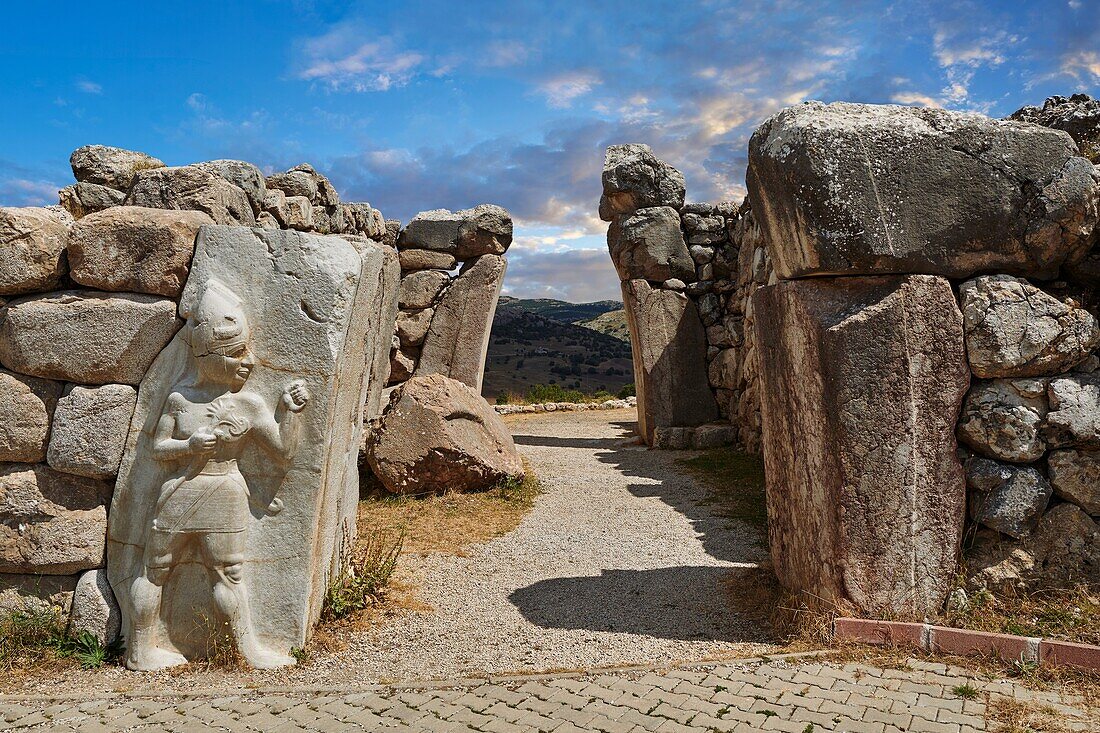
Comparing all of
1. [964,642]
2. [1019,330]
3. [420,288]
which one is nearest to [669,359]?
[420,288]

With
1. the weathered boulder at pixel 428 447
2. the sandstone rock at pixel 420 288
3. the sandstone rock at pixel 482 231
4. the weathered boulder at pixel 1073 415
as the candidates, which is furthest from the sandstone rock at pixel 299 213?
the weathered boulder at pixel 1073 415

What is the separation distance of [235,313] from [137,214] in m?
0.79

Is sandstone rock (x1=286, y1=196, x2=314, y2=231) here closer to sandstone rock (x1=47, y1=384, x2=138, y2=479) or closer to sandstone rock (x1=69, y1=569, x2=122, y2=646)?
sandstone rock (x1=47, y1=384, x2=138, y2=479)

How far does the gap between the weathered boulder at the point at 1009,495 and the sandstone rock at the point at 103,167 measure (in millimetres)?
5347

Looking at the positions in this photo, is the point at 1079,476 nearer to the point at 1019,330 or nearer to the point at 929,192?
the point at 1019,330

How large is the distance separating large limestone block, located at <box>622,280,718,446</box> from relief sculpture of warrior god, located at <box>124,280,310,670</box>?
8.51 metres

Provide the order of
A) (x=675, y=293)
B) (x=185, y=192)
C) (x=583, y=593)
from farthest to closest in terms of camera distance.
Result: (x=675, y=293) → (x=583, y=593) → (x=185, y=192)

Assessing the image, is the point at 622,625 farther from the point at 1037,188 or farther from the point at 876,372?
the point at 1037,188

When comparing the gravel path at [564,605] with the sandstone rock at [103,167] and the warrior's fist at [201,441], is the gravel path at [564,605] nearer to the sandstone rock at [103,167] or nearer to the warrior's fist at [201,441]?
the warrior's fist at [201,441]

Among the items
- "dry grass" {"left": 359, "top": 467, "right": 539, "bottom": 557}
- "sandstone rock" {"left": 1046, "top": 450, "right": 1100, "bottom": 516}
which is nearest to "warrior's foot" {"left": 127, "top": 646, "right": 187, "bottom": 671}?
"dry grass" {"left": 359, "top": 467, "right": 539, "bottom": 557}

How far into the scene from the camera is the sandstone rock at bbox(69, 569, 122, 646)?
12.7 ft

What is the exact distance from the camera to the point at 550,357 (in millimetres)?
35906

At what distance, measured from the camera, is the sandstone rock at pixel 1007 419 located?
3.83 meters

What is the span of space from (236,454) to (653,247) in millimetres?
8995
